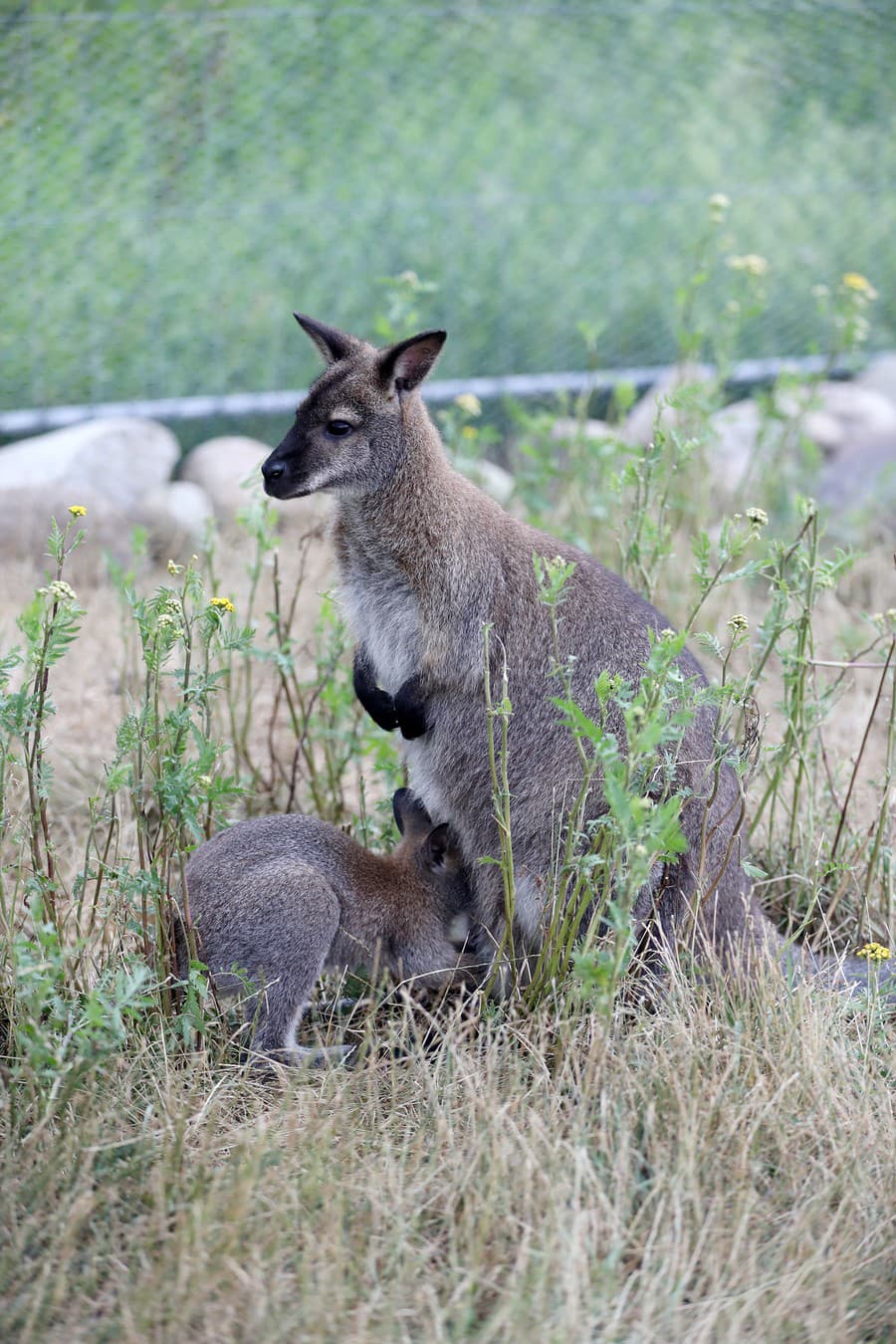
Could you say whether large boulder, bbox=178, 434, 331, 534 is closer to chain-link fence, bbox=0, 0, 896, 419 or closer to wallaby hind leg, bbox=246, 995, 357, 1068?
chain-link fence, bbox=0, 0, 896, 419

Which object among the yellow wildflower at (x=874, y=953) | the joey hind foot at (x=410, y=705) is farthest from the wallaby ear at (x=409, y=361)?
the yellow wildflower at (x=874, y=953)

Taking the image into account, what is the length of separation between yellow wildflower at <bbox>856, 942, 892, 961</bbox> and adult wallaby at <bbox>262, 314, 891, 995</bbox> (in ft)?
0.22

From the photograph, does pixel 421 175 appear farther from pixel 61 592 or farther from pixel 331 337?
pixel 61 592

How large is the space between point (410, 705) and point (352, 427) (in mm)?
714

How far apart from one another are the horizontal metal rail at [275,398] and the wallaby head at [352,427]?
2413 mm

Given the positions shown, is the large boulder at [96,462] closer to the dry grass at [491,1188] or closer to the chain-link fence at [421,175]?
the chain-link fence at [421,175]

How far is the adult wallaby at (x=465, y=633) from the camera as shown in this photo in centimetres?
343

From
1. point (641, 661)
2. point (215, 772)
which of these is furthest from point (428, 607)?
point (215, 772)

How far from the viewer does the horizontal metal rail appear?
6598 mm

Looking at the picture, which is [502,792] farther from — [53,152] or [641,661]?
[53,152]

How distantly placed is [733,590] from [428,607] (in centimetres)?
248

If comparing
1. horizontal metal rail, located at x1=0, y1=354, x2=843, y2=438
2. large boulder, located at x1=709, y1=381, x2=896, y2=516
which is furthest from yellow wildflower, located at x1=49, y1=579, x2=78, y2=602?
large boulder, located at x1=709, y1=381, x2=896, y2=516

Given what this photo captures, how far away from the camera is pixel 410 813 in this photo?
3732 millimetres

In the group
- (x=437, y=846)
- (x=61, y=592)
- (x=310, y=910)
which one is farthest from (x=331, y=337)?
(x=310, y=910)
